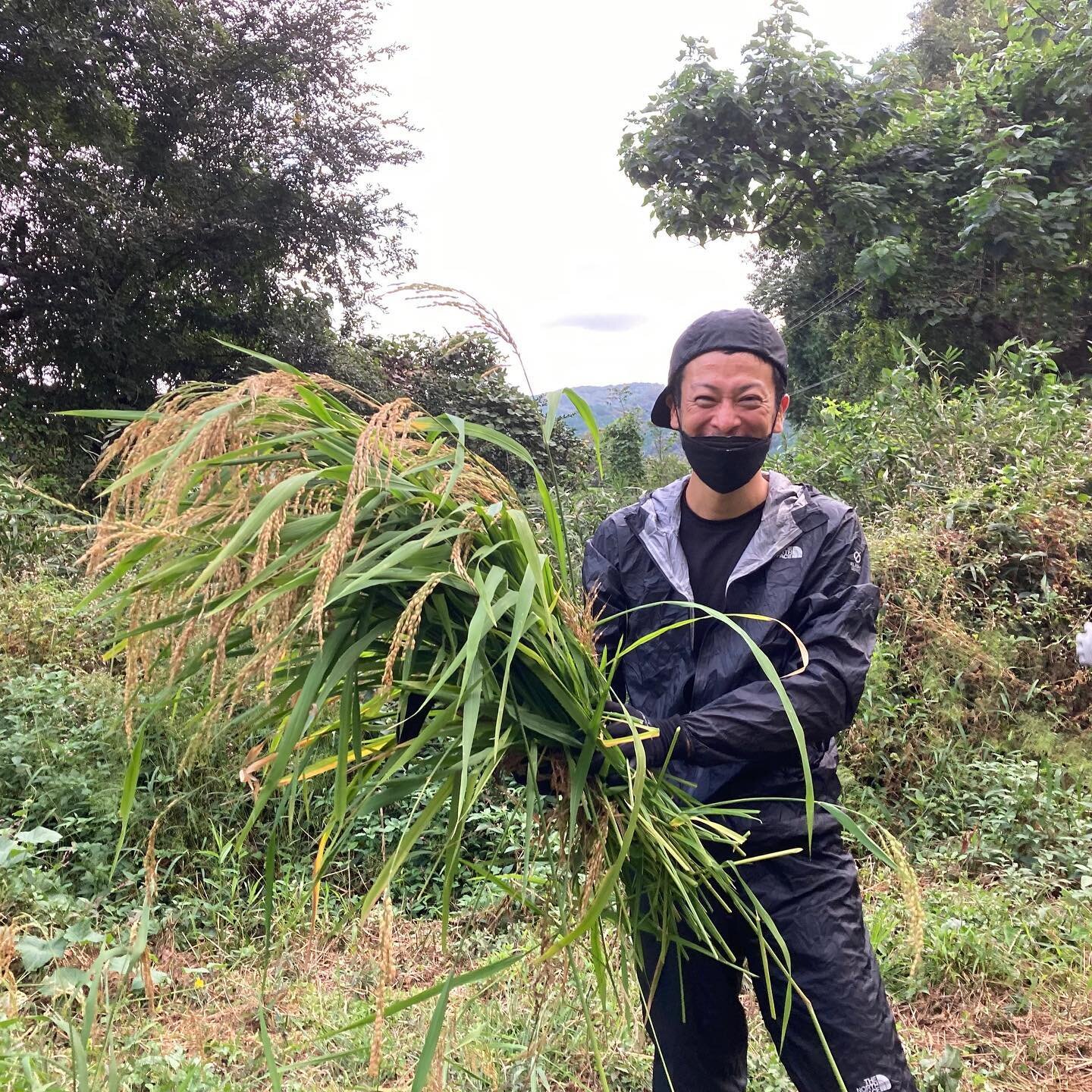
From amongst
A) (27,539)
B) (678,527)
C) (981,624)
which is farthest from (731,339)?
(27,539)

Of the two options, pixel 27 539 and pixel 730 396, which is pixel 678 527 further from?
pixel 27 539

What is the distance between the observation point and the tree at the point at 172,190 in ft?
25.0

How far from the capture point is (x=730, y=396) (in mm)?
1568

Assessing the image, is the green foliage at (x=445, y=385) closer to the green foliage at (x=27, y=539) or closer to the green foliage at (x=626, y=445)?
the green foliage at (x=626, y=445)

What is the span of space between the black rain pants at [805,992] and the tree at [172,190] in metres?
7.99

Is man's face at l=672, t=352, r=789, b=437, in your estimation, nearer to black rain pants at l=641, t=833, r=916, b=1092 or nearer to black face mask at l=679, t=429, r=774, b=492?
black face mask at l=679, t=429, r=774, b=492

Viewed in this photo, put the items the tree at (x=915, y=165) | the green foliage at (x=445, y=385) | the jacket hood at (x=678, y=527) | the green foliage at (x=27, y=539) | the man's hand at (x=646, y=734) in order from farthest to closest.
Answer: the green foliage at (x=445, y=385)
the tree at (x=915, y=165)
the green foliage at (x=27, y=539)
the jacket hood at (x=678, y=527)
the man's hand at (x=646, y=734)

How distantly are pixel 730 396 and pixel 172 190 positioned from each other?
29.5 feet

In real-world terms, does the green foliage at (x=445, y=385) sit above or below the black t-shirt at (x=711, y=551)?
above

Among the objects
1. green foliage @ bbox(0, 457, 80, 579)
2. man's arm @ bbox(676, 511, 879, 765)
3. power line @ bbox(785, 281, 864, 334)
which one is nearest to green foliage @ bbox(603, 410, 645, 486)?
power line @ bbox(785, 281, 864, 334)

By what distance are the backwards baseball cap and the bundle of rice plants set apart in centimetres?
58

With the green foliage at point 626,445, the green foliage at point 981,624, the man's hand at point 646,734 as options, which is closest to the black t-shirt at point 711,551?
the man's hand at point 646,734

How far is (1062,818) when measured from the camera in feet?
11.0

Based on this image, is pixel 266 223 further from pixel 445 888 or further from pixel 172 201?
pixel 445 888
